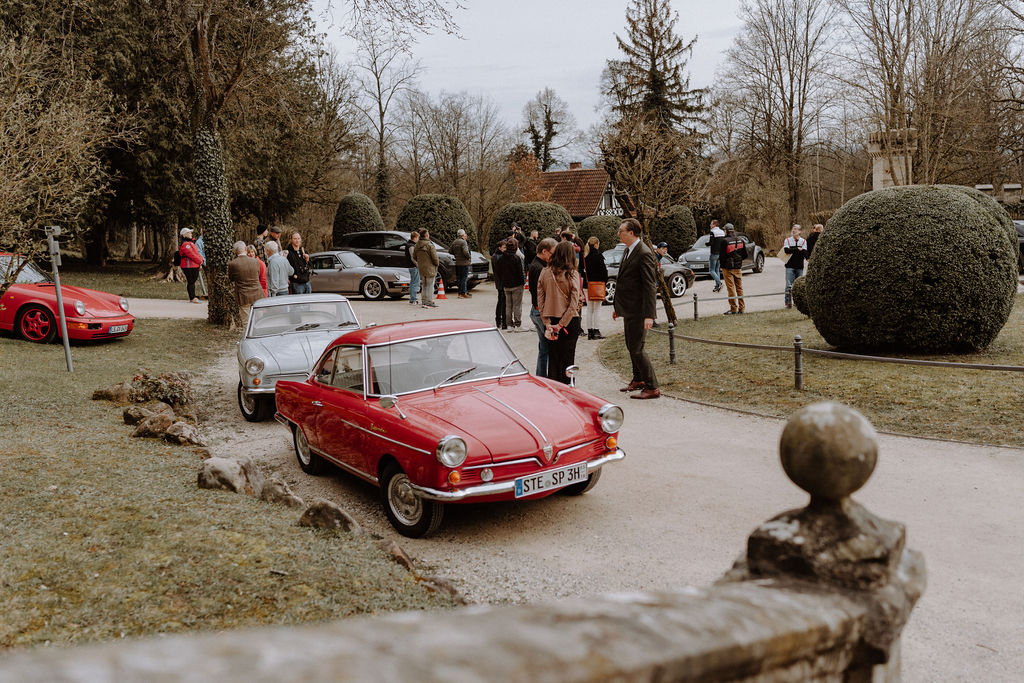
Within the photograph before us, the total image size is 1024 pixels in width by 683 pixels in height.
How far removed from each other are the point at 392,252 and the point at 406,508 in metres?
20.5

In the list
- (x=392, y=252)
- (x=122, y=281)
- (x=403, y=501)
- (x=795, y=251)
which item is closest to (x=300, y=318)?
(x=403, y=501)

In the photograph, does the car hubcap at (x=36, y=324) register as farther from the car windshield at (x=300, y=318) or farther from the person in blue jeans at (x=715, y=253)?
the person in blue jeans at (x=715, y=253)

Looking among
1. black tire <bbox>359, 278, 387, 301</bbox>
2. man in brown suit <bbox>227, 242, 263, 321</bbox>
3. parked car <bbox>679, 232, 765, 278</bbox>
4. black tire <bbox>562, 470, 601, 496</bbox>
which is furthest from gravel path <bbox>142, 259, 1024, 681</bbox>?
parked car <bbox>679, 232, 765, 278</bbox>

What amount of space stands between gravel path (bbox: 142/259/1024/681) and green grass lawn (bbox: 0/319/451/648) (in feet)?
3.01

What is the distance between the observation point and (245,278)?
49.2 feet

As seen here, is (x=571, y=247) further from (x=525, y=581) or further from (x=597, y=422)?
(x=525, y=581)

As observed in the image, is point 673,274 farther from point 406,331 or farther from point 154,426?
point 154,426

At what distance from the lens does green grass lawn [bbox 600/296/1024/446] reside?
332 inches

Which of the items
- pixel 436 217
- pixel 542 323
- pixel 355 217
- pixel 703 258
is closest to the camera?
pixel 542 323

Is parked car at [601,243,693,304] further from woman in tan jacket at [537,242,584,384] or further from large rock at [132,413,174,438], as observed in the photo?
large rock at [132,413,174,438]

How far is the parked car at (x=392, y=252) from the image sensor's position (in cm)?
2534

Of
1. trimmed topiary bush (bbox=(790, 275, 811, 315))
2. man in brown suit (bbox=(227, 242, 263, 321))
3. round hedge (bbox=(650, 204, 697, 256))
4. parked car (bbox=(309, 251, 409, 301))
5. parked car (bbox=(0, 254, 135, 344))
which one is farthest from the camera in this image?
round hedge (bbox=(650, 204, 697, 256))

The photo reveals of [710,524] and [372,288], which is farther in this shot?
[372,288]

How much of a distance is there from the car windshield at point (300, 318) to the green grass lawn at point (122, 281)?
13.7 metres
